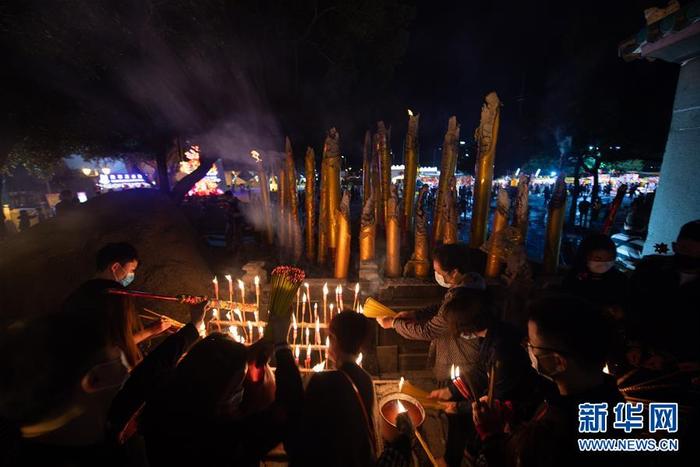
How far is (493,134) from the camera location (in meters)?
4.89

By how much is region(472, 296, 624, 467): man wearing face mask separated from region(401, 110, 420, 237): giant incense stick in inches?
195

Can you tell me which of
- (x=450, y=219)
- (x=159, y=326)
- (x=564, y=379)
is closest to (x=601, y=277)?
(x=450, y=219)

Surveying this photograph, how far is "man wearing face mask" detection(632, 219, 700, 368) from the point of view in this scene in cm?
257

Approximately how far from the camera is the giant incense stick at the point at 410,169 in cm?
632

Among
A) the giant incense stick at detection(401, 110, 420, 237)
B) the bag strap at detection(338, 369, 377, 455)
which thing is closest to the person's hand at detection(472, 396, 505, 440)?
the bag strap at detection(338, 369, 377, 455)

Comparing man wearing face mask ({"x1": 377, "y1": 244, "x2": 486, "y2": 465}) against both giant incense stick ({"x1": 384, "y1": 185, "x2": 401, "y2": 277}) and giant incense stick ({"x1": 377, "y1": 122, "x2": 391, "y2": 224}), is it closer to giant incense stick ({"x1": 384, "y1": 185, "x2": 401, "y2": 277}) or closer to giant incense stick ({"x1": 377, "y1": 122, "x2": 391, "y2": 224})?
giant incense stick ({"x1": 384, "y1": 185, "x2": 401, "y2": 277})

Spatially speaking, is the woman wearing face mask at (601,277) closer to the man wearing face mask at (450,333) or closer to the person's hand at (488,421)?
the man wearing face mask at (450,333)

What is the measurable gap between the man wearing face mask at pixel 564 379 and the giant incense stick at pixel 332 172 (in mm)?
4030

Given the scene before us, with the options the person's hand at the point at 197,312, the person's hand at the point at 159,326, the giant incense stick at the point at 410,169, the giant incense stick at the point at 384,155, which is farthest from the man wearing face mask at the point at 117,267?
the giant incense stick at the point at 384,155

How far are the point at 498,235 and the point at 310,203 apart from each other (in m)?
3.55

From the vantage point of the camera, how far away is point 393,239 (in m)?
4.71

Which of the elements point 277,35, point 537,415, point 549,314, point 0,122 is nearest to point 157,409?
point 537,415

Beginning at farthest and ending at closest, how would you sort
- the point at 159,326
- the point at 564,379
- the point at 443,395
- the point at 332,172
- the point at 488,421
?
the point at 332,172
the point at 159,326
the point at 443,395
the point at 488,421
the point at 564,379

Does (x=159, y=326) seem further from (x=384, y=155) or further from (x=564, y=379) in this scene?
(x=384, y=155)
